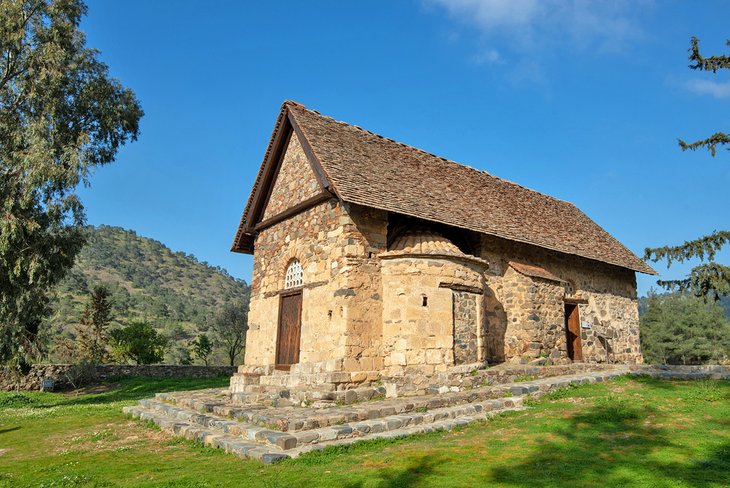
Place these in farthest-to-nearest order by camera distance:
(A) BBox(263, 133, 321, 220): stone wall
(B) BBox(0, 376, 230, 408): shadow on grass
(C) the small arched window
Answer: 1. (B) BBox(0, 376, 230, 408): shadow on grass
2. (A) BBox(263, 133, 321, 220): stone wall
3. (C) the small arched window

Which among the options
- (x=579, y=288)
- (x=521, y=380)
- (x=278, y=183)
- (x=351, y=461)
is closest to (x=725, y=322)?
(x=579, y=288)

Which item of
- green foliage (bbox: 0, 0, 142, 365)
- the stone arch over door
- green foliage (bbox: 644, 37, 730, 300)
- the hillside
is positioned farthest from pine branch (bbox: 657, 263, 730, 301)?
the hillside

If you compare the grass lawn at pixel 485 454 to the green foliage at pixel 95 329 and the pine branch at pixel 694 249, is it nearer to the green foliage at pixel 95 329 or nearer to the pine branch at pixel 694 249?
the pine branch at pixel 694 249

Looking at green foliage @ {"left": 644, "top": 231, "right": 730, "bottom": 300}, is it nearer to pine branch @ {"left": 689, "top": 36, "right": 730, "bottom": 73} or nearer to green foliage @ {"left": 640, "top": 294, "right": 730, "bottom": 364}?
pine branch @ {"left": 689, "top": 36, "right": 730, "bottom": 73}

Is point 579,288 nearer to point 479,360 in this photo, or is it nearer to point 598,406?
point 479,360

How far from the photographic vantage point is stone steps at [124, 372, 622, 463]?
8359mm

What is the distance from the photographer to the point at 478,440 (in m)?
8.52

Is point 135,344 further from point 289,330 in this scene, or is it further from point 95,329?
point 289,330

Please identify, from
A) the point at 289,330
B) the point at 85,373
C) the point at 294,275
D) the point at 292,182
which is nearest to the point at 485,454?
the point at 289,330

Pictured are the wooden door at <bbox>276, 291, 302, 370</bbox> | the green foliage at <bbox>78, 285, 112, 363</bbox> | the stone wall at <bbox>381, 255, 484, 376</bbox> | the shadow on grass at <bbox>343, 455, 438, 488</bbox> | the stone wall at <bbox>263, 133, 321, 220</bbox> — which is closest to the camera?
the shadow on grass at <bbox>343, 455, 438, 488</bbox>

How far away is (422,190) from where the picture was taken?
16.0 m

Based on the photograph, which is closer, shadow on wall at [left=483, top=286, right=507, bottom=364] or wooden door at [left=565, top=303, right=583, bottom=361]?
shadow on wall at [left=483, top=286, right=507, bottom=364]

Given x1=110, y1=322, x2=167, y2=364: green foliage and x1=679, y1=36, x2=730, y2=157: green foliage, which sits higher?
x1=679, y1=36, x2=730, y2=157: green foliage

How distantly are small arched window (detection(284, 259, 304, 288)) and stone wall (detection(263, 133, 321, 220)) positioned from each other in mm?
1957
